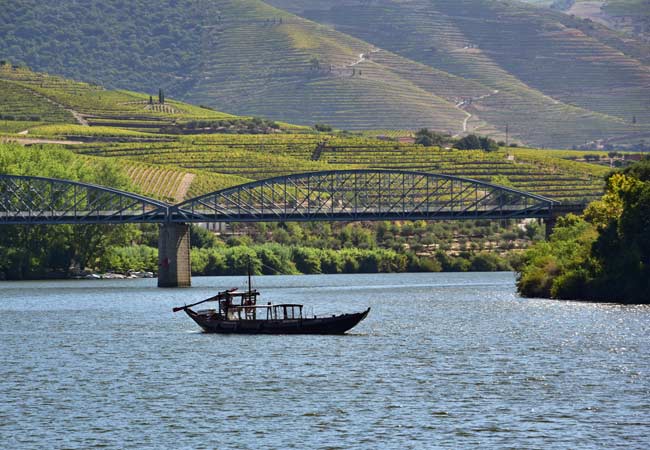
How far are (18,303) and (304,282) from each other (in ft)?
151

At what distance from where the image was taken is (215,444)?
48.5 m

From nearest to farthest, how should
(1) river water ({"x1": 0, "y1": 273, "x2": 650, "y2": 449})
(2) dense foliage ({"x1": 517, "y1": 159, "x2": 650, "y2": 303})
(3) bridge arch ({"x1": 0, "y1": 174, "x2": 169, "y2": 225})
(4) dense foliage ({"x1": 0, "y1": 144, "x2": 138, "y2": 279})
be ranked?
(1) river water ({"x1": 0, "y1": 273, "x2": 650, "y2": 449}) < (2) dense foliage ({"x1": 517, "y1": 159, "x2": 650, "y2": 303}) < (3) bridge arch ({"x1": 0, "y1": 174, "x2": 169, "y2": 225}) < (4) dense foliage ({"x1": 0, "y1": 144, "x2": 138, "y2": 279})

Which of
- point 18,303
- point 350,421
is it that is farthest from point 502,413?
point 18,303

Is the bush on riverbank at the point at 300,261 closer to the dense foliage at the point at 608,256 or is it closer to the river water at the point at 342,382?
the dense foliage at the point at 608,256

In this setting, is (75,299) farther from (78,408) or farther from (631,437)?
(631,437)

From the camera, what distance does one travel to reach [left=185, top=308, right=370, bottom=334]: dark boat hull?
270 feet

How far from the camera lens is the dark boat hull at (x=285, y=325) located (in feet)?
270

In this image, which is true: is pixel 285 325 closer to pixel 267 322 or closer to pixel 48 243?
pixel 267 322

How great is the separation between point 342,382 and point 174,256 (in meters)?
89.6

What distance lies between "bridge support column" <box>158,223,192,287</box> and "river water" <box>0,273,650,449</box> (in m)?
43.9

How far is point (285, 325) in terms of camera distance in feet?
274

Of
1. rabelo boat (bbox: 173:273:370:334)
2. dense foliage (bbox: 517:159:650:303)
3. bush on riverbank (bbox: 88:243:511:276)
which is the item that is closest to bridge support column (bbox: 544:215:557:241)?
bush on riverbank (bbox: 88:243:511:276)

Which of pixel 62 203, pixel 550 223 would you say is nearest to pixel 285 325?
pixel 550 223

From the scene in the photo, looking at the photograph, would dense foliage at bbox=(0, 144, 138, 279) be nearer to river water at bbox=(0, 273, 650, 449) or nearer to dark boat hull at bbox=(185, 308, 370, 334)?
river water at bbox=(0, 273, 650, 449)
